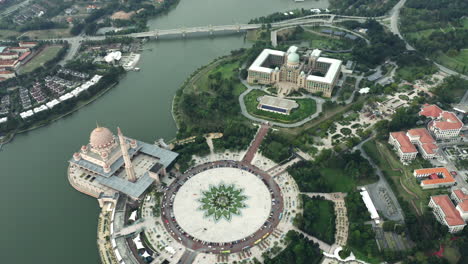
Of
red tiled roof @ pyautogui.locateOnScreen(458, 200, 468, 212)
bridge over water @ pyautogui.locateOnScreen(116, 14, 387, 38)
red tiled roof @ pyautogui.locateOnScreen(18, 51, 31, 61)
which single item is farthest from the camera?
bridge over water @ pyautogui.locateOnScreen(116, 14, 387, 38)

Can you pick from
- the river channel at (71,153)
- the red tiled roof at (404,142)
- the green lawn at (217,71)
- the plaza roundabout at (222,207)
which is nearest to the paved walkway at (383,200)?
the red tiled roof at (404,142)

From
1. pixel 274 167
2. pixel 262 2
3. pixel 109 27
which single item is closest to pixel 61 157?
pixel 274 167

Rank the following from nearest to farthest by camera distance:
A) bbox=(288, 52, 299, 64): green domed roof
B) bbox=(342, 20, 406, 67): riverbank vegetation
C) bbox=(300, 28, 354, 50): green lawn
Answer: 1. bbox=(288, 52, 299, 64): green domed roof
2. bbox=(342, 20, 406, 67): riverbank vegetation
3. bbox=(300, 28, 354, 50): green lawn

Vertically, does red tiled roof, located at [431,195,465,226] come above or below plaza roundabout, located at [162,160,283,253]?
above

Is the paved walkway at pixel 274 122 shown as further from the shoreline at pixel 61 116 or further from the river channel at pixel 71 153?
the shoreline at pixel 61 116

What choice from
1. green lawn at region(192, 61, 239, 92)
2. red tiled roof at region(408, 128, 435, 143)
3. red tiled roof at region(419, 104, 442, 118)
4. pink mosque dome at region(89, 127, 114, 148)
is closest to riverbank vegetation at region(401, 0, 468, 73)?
red tiled roof at region(419, 104, 442, 118)

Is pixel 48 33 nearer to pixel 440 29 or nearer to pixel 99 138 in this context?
pixel 99 138

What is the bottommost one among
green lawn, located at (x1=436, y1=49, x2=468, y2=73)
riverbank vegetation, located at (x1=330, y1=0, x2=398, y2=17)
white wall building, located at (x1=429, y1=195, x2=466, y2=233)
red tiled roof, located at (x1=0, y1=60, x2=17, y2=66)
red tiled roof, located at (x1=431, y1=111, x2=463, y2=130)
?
white wall building, located at (x1=429, y1=195, x2=466, y2=233)

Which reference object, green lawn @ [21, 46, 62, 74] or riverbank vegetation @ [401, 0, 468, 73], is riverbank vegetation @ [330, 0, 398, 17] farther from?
green lawn @ [21, 46, 62, 74]
